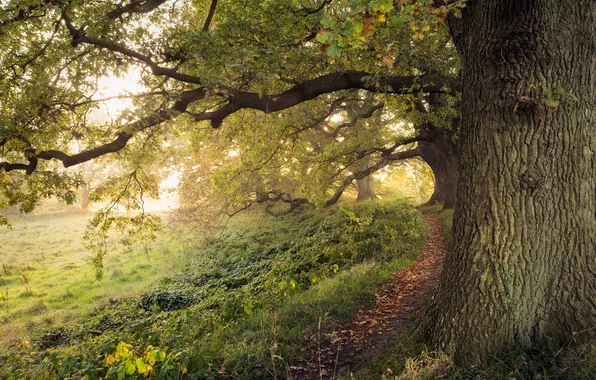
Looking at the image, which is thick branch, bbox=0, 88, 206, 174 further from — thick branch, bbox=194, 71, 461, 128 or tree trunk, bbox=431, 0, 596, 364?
tree trunk, bbox=431, 0, 596, 364

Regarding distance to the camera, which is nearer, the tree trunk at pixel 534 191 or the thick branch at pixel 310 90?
the tree trunk at pixel 534 191

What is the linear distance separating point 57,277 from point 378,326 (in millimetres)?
15145

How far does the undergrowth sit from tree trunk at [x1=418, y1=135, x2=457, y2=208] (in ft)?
14.0

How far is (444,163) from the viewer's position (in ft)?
49.6

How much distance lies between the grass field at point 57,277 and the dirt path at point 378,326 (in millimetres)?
7688

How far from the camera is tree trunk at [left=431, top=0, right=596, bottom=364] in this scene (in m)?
3.62

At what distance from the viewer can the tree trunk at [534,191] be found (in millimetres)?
3623

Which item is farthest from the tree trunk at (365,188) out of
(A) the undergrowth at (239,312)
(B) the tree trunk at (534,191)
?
(B) the tree trunk at (534,191)

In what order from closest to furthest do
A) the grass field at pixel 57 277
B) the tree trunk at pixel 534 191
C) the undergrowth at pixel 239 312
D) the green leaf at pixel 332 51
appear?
the green leaf at pixel 332 51, the tree trunk at pixel 534 191, the undergrowth at pixel 239 312, the grass field at pixel 57 277

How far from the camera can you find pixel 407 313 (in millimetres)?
5621

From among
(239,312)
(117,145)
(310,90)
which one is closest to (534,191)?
(310,90)

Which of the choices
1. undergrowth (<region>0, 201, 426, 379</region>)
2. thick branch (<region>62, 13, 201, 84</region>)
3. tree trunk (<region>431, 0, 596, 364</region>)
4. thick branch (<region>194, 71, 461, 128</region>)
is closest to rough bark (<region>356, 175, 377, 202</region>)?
undergrowth (<region>0, 201, 426, 379</region>)

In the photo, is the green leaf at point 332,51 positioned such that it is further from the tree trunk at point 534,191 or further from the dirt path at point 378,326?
the dirt path at point 378,326

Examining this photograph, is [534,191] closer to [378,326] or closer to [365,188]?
[378,326]
